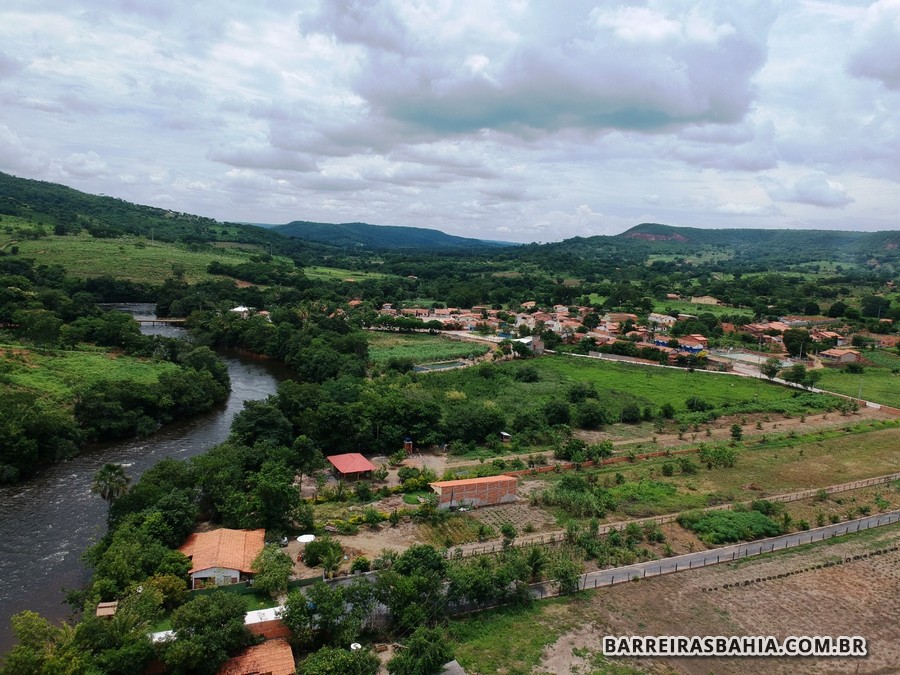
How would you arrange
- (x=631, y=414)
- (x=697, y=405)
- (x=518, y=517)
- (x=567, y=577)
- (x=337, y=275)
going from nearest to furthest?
1. (x=567, y=577)
2. (x=518, y=517)
3. (x=631, y=414)
4. (x=697, y=405)
5. (x=337, y=275)

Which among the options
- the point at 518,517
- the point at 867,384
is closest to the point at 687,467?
the point at 518,517

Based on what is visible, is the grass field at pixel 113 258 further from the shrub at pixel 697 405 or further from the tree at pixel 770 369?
the tree at pixel 770 369

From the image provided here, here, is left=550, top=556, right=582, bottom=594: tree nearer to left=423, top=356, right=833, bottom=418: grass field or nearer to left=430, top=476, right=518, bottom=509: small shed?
left=430, top=476, right=518, bottom=509: small shed

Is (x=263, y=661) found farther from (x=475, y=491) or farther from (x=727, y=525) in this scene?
(x=727, y=525)

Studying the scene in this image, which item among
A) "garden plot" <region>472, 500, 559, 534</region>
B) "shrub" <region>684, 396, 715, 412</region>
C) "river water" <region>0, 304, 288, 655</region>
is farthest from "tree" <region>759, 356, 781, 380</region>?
"river water" <region>0, 304, 288, 655</region>

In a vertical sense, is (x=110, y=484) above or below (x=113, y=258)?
below

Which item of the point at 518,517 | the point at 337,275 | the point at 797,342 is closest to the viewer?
the point at 518,517

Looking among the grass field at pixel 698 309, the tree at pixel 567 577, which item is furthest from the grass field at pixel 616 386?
the grass field at pixel 698 309

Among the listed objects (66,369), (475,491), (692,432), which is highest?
(66,369)
